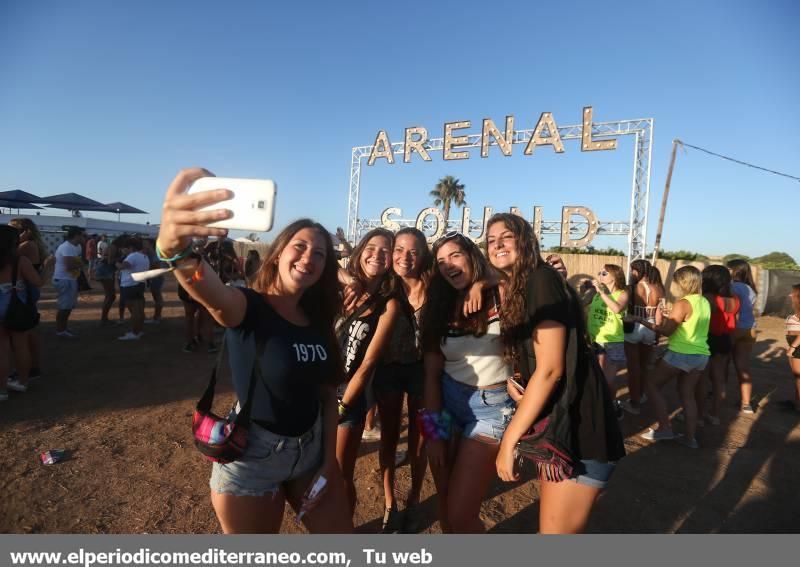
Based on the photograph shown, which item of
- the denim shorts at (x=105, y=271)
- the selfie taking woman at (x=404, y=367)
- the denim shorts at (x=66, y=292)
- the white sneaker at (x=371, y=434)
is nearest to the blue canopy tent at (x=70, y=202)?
the denim shorts at (x=105, y=271)

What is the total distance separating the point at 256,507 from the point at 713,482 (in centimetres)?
420

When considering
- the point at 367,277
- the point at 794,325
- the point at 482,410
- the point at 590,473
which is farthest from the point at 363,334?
the point at 794,325

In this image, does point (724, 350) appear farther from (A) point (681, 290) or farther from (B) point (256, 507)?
(B) point (256, 507)

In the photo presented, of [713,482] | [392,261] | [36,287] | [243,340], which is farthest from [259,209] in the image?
[36,287]

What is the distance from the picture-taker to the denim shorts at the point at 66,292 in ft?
23.2

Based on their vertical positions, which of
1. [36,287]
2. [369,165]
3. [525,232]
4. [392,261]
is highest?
[369,165]

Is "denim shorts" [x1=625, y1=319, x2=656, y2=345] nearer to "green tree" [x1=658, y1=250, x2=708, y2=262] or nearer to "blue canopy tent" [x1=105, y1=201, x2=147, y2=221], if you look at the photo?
"green tree" [x1=658, y1=250, x2=708, y2=262]

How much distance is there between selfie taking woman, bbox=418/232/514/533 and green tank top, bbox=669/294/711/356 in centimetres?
322

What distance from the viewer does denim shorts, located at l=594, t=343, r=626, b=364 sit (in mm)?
4855

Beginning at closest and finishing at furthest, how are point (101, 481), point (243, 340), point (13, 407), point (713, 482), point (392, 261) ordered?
point (243, 340), point (392, 261), point (101, 481), point (713, 482), point (13, 407)

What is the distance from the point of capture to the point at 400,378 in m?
2.94

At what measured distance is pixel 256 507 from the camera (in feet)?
5.63

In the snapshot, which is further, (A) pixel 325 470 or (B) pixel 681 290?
(B) pixel 681 290

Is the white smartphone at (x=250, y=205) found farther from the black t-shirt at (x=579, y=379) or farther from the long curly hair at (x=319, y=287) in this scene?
the black t-shirt at (x=579, y=379)
